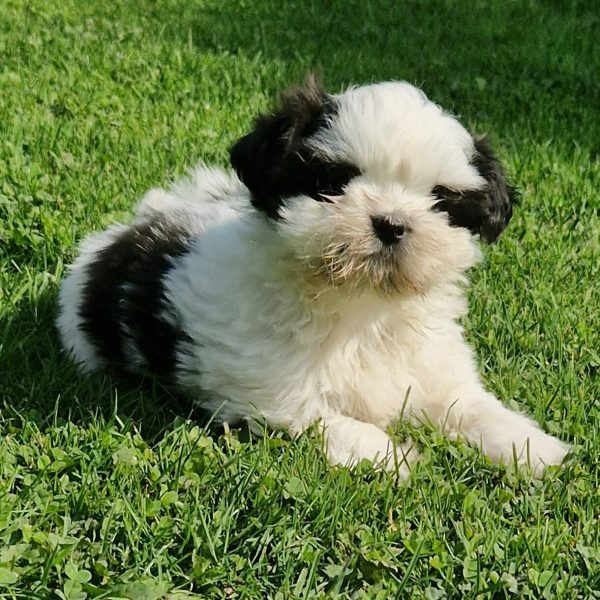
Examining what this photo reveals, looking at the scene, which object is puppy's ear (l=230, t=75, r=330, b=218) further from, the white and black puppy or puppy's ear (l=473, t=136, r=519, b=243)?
puppy's ear (l=473, t=136, r=519, b=243)

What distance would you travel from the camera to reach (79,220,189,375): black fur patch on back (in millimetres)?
3508

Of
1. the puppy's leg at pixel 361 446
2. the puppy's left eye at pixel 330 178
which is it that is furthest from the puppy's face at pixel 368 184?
the puppy's leg at pixel 361 446

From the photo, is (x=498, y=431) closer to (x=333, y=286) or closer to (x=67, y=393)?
(x=333, y=286)

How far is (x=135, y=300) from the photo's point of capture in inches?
141

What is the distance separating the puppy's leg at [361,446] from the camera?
3.12 metres

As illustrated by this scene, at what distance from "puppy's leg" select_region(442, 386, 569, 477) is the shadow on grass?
944 millimetres

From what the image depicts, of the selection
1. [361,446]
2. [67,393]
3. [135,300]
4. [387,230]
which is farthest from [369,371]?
[67,393]

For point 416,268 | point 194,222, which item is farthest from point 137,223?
point 416,268

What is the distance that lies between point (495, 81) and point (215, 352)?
5.82 m

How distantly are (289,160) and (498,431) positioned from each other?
122 cm

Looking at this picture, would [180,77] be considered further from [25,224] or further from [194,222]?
[194,222]

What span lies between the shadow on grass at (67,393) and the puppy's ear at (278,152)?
857 mm

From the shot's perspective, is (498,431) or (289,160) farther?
(498,431)

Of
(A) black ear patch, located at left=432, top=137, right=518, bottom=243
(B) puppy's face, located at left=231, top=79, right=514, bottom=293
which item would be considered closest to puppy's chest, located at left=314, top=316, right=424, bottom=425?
(B) puppy's face, located at left=231, top=79, right=514, bottom=293
